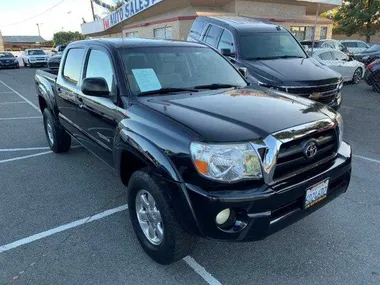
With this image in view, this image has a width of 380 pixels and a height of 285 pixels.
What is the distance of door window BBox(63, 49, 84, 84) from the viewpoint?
14.0 feet

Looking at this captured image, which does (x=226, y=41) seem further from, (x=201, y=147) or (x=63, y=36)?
(x=63, y=36)

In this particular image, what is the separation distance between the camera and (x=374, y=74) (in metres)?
10.5

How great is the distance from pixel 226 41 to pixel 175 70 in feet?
14.7

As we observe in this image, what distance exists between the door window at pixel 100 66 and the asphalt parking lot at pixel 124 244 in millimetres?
1464

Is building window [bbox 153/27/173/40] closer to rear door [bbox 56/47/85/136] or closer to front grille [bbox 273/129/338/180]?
rear door [bbox 56/47/85/136]

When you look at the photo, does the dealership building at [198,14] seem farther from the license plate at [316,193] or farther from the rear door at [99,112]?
the license plate at [316,193]

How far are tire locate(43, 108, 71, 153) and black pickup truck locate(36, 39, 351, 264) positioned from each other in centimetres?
186

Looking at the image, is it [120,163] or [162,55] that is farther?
[162,55]

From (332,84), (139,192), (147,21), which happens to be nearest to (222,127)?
(139,192)

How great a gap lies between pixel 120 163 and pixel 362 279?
7.35 ft

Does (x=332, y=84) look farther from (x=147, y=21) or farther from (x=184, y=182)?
(x=147, y=21)

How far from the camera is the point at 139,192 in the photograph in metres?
2.86

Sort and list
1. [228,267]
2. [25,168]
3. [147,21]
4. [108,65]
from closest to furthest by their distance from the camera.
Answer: [228,267] < [108,65] < [25,168] < [147,21]

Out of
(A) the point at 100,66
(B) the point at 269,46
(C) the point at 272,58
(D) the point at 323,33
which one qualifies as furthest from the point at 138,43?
(D) the point at 323,33
